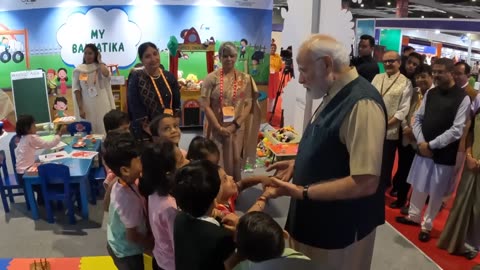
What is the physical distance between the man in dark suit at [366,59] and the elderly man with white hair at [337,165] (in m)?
2.66

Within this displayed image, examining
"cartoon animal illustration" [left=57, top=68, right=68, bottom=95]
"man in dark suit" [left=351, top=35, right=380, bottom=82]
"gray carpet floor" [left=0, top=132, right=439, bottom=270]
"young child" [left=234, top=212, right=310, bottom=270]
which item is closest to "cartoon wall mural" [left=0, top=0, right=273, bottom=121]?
"cartoon animal illustration" [left=57, top=68, right=68, bottom=95]

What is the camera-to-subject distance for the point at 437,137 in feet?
11.2

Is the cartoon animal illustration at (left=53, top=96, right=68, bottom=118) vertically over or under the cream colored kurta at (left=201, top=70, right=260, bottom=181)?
under

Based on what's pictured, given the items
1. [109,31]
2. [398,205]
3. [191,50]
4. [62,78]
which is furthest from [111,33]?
[398,205]

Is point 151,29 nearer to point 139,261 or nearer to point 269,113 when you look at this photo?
point 269,113

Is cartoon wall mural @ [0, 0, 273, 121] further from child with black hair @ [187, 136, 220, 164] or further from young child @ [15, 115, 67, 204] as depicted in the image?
child with black hair @ [187, 136, 220, 164]

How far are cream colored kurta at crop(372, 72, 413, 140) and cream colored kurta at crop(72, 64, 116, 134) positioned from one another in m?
3.16

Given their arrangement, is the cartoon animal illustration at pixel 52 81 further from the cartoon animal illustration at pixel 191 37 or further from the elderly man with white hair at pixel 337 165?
the elderly man with white hair at pixel 337 165

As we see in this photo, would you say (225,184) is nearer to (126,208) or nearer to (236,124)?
(126,208)

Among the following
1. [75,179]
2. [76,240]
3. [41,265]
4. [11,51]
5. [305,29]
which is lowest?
[76,240]

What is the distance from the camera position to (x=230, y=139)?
13.5 ft

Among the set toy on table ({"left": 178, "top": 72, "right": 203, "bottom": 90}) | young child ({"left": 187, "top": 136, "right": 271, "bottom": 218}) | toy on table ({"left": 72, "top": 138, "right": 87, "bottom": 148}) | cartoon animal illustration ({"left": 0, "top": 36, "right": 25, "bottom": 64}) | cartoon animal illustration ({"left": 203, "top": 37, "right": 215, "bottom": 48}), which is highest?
cartoon animal illustration ({"left": 203, "top": 37, "right": 215, "bottom": 48})

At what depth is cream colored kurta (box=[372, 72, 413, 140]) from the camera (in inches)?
158

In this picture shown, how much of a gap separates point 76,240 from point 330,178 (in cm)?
266
